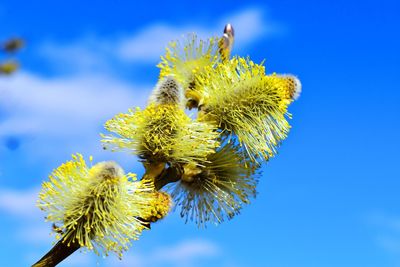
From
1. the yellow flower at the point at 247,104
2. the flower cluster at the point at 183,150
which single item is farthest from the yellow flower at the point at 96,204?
the yellow flower at the point at 247,104

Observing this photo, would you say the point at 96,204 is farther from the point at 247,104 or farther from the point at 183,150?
the point at 247,104

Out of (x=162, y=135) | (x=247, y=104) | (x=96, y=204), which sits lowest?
(x=96, y=204)

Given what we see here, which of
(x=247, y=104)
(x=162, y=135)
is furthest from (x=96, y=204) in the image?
(x=247, y=104)

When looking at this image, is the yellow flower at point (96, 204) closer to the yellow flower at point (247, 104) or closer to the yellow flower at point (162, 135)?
the yellow flower at point (162, 135)

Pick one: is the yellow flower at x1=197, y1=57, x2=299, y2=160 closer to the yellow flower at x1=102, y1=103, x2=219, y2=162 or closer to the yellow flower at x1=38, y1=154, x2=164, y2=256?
the yellow flower at x1=102, y1=103, x2=219, y2=162

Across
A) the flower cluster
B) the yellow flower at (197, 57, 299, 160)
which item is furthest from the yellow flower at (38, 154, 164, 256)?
the yellow flower at (197, 57, 299, 160)

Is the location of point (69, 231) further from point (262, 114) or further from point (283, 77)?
point (283, 77)

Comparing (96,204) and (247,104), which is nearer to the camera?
(96,204)
